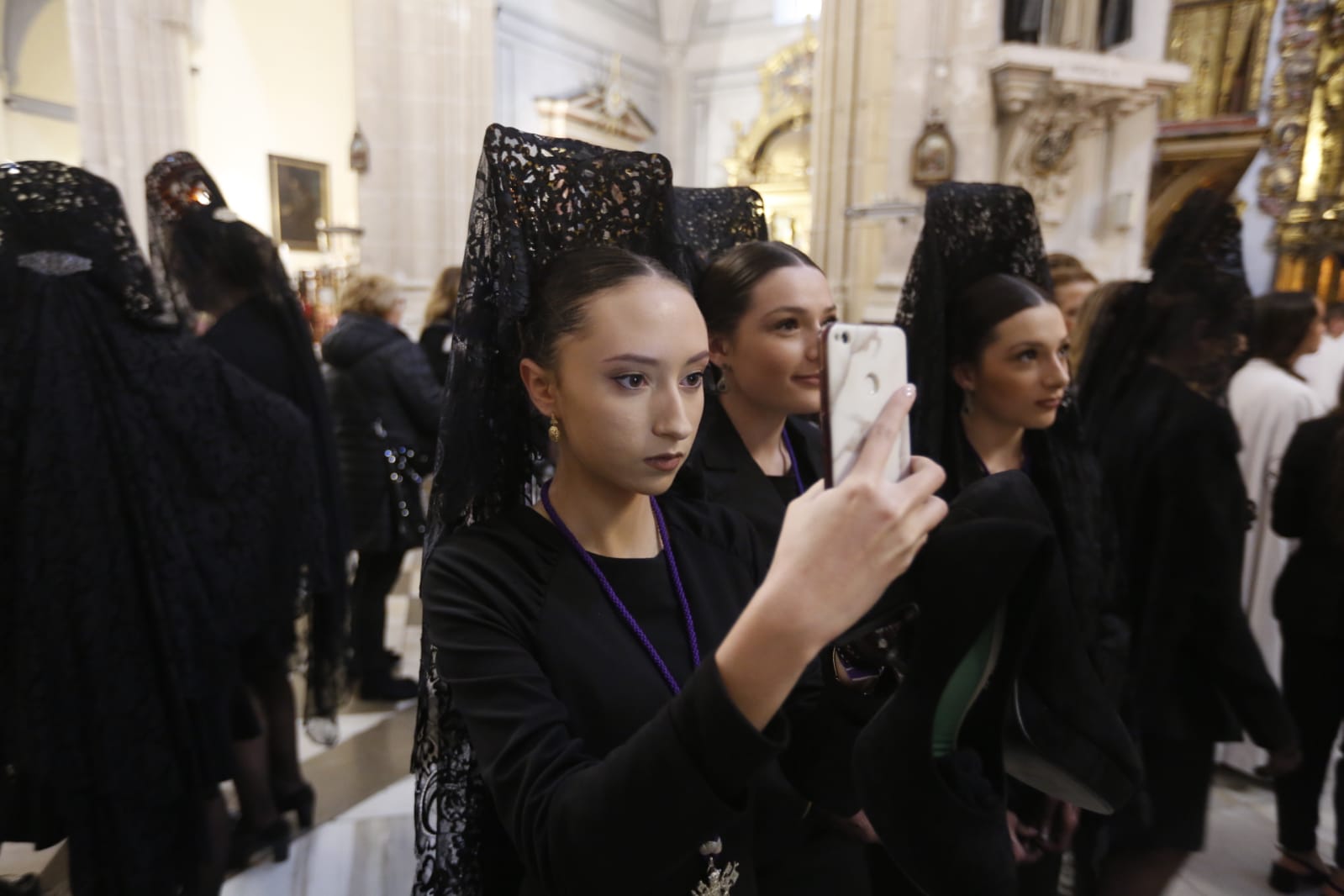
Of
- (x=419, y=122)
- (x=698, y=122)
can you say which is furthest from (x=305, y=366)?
(x=698, y=122)

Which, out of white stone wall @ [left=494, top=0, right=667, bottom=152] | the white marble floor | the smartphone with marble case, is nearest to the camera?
the smartphone with marble case

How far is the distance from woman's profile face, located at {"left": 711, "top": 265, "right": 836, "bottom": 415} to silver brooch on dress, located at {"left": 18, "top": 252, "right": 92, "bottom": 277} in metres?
1.50

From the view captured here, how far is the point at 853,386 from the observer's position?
70 centimetres

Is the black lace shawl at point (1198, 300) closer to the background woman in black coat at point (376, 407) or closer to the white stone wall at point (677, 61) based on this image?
the background woman in black coat at point (376, 407)

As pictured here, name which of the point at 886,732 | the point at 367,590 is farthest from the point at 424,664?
the point at 367,590

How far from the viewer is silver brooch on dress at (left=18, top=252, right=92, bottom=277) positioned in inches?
71.9

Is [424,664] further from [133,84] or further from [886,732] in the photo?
[133,84]

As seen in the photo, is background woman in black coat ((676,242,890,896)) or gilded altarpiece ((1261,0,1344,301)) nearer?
background woman in black coat ((676,242,890,896))

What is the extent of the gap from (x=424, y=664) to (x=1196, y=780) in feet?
6.56

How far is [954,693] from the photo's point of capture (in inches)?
34.4

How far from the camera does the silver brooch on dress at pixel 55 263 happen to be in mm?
1825

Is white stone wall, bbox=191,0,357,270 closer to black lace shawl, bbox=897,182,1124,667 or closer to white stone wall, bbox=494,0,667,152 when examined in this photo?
white stone wall, bbox=494,0,667,152

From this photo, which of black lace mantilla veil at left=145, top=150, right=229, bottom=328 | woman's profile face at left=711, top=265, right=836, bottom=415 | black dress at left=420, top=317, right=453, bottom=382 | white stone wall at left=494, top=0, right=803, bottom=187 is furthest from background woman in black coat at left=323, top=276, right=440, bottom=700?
white stone wall at left=494, top=0, right=803, bottom=187

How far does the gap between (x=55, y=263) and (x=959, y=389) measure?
6.73 feet
